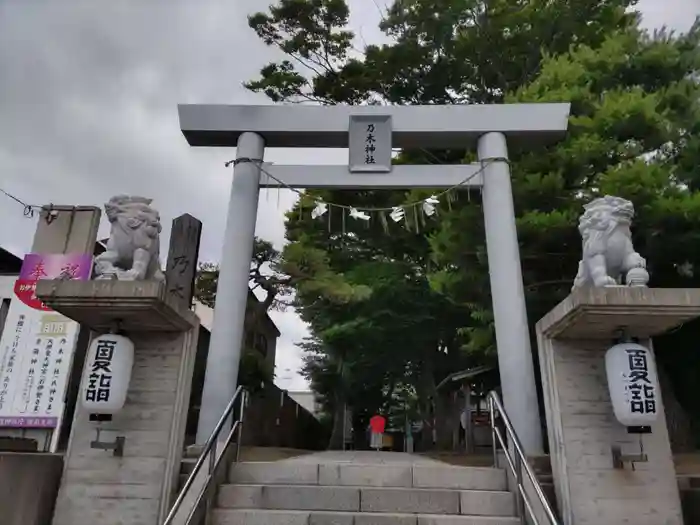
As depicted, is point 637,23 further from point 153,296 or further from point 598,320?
point 153,296

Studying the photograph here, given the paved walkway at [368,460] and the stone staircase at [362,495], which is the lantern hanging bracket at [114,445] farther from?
the paved walkway at [368,460]

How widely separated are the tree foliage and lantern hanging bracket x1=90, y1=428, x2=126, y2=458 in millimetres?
4936

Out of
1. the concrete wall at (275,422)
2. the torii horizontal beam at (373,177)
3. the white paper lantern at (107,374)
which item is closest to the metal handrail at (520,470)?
the white paper lantern at (107,374)

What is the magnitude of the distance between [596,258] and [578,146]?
9.97 ft

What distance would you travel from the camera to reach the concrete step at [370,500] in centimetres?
413

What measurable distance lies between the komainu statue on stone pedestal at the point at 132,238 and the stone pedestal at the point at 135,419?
358 mm

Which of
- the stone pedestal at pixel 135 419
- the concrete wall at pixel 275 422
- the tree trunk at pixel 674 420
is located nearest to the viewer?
the stone pedestal at pixel 135 419

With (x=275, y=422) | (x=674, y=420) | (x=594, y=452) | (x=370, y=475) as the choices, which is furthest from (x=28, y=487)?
(x=275, y=422)

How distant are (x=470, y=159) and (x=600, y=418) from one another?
4725mm

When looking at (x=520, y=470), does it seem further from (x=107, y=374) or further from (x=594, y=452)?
(x=107, y=374)

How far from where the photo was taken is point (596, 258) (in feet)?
13.4

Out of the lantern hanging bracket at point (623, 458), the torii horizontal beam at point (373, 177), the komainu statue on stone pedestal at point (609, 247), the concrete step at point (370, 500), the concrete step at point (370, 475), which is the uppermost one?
the torii horizontal beam at point (373, 177)

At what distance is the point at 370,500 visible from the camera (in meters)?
4.19

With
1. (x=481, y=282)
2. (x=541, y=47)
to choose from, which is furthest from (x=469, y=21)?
(x=481, y=282)
